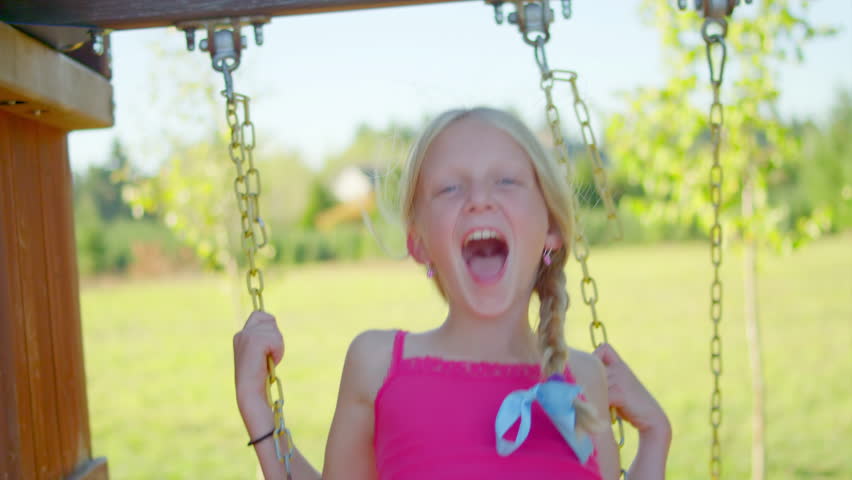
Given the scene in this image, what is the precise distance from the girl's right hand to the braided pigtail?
0.62 meters

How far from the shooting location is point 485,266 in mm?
1823

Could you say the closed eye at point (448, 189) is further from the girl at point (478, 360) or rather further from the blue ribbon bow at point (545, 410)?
the blue ribbon bow at point (545, 410)

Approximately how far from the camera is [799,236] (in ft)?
17.8

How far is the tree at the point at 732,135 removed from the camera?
5332 millimetres

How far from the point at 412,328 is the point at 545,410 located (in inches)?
472

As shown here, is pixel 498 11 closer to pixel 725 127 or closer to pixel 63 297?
pixel 63 297

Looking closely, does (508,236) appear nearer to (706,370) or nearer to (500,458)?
(500,458)

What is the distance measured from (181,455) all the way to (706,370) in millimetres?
6435

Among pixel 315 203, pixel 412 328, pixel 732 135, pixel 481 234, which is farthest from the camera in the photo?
pixel 315 203

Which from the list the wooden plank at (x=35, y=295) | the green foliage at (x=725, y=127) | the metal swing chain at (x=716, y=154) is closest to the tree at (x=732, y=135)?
the green foliage at (x=725, y=127)

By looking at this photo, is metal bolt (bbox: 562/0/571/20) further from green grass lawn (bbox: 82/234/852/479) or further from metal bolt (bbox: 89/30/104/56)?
metal bolt (bbox: 89/30/104/56)

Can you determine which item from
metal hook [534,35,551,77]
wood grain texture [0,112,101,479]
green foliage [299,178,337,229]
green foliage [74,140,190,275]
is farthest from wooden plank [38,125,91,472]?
green foliage [299,178,337,229]

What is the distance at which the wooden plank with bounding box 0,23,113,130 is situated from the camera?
178 cm

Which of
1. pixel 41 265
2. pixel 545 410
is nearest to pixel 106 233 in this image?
pixel 41 265
